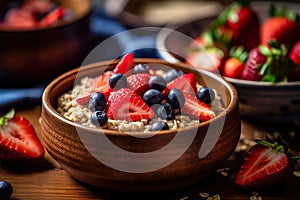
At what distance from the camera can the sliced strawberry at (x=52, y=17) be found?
177 centimetres

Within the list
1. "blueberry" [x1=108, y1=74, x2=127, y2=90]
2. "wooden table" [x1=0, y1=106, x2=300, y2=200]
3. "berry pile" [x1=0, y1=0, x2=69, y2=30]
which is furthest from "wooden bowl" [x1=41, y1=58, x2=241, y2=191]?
"berry pile" [x1=0, y1=0, x2=69, y2=30]

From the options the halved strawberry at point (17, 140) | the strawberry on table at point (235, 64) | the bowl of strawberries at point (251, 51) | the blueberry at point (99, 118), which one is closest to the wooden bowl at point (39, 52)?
the bowl of strawberries at point (251, 51)

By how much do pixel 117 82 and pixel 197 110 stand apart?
0.59 feet

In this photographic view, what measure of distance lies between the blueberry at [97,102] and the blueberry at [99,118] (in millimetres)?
38

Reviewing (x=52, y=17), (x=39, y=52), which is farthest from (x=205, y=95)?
(x=52, y=17)

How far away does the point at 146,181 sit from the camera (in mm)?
1070

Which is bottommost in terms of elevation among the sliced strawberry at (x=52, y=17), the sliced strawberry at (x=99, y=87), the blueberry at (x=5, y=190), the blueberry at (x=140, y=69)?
→ the blueberry at (x=5, y=190)

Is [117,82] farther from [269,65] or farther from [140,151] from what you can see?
[269,65]

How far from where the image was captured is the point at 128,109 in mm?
1116

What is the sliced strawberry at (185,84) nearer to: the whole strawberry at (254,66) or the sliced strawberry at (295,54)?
the whole strawberry at (254,66)

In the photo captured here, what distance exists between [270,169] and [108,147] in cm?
33

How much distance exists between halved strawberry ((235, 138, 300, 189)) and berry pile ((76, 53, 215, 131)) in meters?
0.13

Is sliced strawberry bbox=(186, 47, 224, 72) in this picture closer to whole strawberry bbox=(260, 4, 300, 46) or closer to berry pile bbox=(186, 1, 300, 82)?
berry pile bbox=(186, 1, 300, 82)

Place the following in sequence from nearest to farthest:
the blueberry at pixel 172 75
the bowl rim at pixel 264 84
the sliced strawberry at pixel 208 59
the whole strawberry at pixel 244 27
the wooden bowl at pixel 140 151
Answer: the wooden bowl at pixel 140 151 → the blueberry at pixel 172 75 → the bowl rim at pixel 264 84 → the sliced strawberry at pixel 208 59 → the whole strawberry at pixel 244 27
